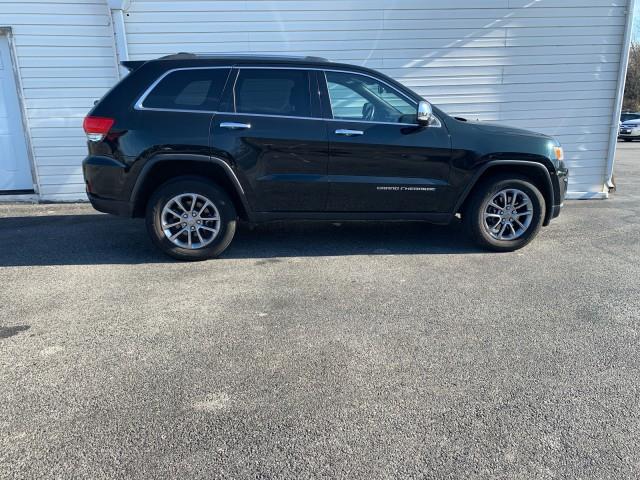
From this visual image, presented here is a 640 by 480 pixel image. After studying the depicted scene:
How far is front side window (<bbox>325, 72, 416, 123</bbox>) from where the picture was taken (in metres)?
4.86

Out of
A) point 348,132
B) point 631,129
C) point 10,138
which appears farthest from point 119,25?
point 631,129

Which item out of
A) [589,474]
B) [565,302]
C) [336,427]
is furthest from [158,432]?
[565,302]

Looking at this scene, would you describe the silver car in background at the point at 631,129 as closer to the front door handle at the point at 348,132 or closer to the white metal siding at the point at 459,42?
the white metal siding at the point at 459,42

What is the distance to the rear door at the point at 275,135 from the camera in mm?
4707

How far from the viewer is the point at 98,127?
4617mm

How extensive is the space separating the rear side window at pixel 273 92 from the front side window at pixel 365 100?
0.28 metres

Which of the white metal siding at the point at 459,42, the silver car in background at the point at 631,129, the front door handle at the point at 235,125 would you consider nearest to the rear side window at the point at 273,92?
the front door handle at the point at 235,125

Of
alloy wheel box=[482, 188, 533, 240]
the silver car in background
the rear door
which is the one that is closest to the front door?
the rear door

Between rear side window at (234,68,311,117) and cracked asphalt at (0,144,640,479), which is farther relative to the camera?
rear side window at (234,68,311,117)

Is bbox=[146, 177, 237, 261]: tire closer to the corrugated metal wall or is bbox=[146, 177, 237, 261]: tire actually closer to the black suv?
the black suv

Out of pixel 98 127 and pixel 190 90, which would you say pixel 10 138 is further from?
pixel 190 90

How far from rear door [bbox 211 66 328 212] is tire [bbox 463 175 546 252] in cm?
166

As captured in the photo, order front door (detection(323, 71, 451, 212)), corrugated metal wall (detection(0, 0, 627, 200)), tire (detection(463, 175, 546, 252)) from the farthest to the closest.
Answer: corrugated metal wall (detection(0, 0, 627, 200)) → tire (detection(463, 175, 546, 252)) → front door (detection(323, 71, 451, 212))

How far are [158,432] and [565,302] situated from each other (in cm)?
329
